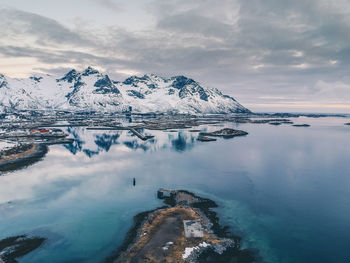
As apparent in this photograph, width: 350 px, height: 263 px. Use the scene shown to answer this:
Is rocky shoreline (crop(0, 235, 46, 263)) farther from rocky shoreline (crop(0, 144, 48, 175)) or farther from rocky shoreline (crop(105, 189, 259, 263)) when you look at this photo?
rocky shoreline (crop(0, 144, 48, 175))

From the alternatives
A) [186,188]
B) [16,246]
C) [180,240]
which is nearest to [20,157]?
[16,246]

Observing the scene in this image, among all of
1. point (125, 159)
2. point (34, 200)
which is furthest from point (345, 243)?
point (125, 159)

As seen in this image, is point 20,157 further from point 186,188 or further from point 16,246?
point 186,188

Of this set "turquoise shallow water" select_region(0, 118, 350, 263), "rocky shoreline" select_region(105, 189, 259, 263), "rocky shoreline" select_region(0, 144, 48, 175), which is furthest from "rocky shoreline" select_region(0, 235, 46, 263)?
"rocky shoreline" select_region(0, 144, 48, 175)

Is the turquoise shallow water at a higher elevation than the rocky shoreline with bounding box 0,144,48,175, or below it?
below

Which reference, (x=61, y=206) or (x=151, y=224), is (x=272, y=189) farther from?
(x=61, y=206)

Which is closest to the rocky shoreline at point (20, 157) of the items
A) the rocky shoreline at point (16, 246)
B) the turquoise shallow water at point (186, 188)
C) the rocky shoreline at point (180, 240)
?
the turquoise shallow water at point (186, 188)

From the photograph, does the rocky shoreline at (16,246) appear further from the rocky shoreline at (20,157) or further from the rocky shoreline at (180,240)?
the rocky shoreline at (20,157)
